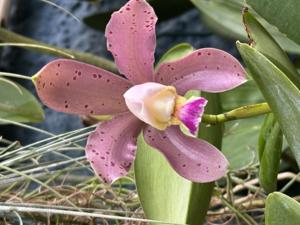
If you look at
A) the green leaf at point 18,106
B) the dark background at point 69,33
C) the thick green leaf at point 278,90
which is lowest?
the dark background at point 69,33

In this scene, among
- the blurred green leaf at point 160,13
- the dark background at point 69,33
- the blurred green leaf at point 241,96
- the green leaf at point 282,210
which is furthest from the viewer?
the dark background at point 69,33

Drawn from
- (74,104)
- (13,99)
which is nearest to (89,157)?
(74,104)

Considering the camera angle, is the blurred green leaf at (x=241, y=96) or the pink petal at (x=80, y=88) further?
the blurred green leaf at (x=241, y=96)

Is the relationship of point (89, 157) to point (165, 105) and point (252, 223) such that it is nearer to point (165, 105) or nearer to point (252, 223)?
point (165, 105)

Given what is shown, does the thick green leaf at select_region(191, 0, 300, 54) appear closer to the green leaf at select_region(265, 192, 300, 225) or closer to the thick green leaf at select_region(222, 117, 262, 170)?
the thick green leaf at select_region(222, 117, 262, 170)

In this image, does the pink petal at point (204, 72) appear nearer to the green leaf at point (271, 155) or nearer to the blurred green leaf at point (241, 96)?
the green leaf at point (271, 155)

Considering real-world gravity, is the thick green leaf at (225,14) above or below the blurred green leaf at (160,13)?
above

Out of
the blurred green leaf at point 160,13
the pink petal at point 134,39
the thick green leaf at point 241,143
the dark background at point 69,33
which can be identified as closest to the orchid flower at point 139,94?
the pink petal at point 134,39
